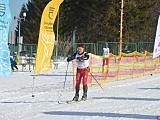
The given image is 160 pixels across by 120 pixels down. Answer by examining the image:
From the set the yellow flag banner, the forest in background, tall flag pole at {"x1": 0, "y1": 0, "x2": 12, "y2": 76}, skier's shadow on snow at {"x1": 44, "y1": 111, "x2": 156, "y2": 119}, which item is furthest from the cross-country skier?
the forest in background

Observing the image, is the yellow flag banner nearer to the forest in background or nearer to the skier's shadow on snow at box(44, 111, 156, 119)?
the skier's shadow on snow at box(44, 111, 156, 119)

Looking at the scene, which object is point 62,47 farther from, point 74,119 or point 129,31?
point 74,119

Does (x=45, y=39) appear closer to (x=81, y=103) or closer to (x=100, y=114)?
(x=81, y=103)

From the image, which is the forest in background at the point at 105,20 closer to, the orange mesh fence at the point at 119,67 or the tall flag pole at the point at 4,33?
the orange mesh fence at the point at 119,67

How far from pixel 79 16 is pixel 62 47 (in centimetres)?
1017

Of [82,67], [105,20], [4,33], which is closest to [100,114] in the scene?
[82,67]

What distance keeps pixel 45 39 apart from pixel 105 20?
41377 mm

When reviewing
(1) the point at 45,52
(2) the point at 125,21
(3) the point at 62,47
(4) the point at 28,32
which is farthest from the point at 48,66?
(4) the point at 28,32

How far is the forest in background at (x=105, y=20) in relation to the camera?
5572 centimetres

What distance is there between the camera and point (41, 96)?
14852 mm

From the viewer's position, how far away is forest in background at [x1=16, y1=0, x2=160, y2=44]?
55719mm

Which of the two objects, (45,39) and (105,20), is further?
(105,20)

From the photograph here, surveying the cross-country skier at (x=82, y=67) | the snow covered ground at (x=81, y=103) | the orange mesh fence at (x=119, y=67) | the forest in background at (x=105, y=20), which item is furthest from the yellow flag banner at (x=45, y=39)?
the forest in background at (x=105, y=20)

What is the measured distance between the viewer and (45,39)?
14.7 meters
